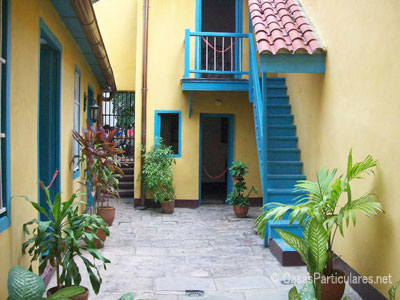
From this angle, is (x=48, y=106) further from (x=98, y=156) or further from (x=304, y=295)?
(x=304, y=295)

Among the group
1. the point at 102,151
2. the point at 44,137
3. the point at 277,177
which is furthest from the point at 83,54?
the point at 277,177

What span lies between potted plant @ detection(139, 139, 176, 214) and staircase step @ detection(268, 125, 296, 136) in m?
2.54

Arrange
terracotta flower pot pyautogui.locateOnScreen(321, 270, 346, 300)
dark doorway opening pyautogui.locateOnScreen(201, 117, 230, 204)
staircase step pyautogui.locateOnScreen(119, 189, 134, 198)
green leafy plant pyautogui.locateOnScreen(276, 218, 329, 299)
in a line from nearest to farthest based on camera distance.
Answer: green leafy plant pyautogui.locateOnScreen(276, 218, 329, 299)
terracotta flower pot pyautogui.locateOnScreen(321, 270, 346, 300)
staircase step pyautogui.locateOnScreen(119, 189, 134, 198)
dark doorway opening pyautogui.locateOnScreen(201, 117, 230, 204)

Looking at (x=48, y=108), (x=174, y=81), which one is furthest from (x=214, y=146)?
(x=48, y=108)

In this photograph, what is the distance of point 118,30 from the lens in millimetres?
10336

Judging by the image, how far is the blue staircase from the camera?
527 cm

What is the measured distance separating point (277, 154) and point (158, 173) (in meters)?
2.80

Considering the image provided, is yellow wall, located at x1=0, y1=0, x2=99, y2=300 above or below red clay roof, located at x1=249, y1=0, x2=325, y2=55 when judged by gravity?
below

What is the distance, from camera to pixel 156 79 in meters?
8.70

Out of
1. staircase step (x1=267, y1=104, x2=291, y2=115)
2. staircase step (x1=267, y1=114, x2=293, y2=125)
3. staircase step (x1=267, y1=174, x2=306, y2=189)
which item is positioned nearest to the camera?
staircase step (x1=267, y1=174, x2=306, y2=189)

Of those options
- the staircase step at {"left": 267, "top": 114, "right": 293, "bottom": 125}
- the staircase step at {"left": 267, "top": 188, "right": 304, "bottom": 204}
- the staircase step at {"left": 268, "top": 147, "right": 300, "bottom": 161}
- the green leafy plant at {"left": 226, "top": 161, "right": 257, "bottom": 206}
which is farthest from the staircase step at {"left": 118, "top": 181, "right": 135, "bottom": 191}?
the staircase step at {"left": 267, "top": 188, "right": 304, "bottom": 204}

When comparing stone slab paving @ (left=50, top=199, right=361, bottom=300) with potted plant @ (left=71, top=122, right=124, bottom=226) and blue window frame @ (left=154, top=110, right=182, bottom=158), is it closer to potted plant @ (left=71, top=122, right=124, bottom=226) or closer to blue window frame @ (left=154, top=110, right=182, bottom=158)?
potted plant @ (left=71, top=122, right=124, bottom=226)

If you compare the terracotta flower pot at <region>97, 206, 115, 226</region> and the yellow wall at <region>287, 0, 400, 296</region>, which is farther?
the terracotta flower pot at <region>97, 206, 115, 226</region>

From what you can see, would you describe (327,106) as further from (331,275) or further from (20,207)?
(20,207)
